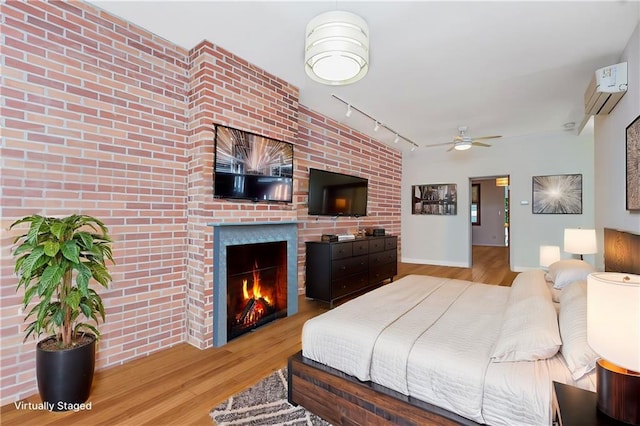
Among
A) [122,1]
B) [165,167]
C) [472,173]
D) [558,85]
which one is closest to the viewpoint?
[122,1]

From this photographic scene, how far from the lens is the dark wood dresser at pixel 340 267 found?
12.7 ft

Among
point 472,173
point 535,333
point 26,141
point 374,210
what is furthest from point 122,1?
point 472,173

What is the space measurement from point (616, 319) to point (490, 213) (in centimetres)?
1072

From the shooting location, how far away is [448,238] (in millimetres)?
6617

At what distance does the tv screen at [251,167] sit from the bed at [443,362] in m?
1.57

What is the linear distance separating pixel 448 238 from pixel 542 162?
2.31 metres

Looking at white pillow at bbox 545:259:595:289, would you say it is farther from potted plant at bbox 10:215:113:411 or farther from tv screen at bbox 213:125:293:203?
potted plant at bbox 10:215:113:411

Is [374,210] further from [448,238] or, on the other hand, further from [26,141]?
[26,141]

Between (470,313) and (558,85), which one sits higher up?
(558,85)

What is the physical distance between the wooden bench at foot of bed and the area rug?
0.18ft

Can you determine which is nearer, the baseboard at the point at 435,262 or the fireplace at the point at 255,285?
the fireplace at the point at 255,285

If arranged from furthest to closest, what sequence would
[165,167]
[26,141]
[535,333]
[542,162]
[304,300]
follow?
[542,162] < [304,300] < [165,167] < [26,141] < [535,333]

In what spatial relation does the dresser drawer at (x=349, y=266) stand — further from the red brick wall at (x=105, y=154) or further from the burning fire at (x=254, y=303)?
the red brick wall at (x=105, y=154)

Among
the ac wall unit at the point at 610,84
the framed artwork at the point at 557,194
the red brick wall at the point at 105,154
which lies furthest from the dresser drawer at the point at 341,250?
the framed artwork at the point at 557,194
